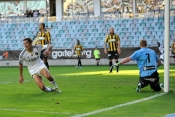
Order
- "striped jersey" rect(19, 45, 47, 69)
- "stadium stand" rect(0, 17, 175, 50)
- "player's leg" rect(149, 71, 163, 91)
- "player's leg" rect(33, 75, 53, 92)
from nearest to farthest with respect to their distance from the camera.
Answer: "player's leg" rect(149, 71, 163, 91) → "striped jersey" rect(19, 45, 47, 69) → "player's leg" rect(33, 75, 53, 92) → "stadium stand" rect(0, 17, 175, 50)

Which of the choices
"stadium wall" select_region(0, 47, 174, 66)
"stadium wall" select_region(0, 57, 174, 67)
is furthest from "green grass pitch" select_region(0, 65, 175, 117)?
"stadium wall" select_region(0, 47, 174, 66)

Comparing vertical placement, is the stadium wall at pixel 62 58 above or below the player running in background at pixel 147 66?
below

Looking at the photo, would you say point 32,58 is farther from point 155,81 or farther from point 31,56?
point 155,81

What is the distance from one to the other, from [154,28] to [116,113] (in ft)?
115

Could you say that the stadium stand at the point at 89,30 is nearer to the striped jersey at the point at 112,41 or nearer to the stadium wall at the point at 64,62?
the stadium wall at the point at 64,62

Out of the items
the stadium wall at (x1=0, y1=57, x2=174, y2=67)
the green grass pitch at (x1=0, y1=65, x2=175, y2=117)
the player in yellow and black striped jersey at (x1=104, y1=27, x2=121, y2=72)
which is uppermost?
the player in yellow and black striped jersey at (x1=104, y1=27, x2=121, y2=72)

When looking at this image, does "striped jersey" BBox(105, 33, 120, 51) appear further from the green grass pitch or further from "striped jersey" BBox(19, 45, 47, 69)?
"striped jersey" BBox(19, 45, 47, 69)

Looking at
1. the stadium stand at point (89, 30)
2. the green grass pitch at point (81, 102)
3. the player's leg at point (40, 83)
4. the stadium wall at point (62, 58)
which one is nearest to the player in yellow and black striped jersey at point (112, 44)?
the green grass pitch at point (81, 102)

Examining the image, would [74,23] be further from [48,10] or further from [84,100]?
[84,100]

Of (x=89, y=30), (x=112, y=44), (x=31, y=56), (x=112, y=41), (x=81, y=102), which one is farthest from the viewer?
(x=89, y=30)

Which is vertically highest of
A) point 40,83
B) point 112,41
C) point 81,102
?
point 112,41

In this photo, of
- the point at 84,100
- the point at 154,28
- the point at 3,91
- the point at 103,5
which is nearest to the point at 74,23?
the point at 103,5

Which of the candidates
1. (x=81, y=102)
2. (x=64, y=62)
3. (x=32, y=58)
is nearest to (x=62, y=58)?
(x=64, y=62)

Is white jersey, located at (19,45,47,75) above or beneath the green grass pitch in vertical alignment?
above
